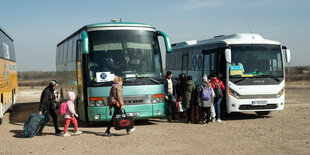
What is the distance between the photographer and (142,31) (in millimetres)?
12945

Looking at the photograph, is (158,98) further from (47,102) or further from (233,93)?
(47,102)

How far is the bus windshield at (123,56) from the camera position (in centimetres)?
1228

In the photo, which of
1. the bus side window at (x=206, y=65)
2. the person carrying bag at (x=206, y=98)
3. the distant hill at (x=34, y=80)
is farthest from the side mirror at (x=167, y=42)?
the distant hill at (x=34, y=80)

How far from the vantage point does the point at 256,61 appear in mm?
14578

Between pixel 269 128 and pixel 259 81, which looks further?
pixel 259 81

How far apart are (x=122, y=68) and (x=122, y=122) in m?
2.29

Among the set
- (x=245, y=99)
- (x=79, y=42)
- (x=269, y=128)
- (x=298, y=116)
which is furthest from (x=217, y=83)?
(x=79, y=42)

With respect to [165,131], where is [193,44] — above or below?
above

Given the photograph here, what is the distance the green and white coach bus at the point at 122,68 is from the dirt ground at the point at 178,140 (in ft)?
2.40

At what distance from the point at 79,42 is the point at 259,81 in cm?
685

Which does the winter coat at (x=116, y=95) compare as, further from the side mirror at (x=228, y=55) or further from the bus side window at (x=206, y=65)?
the bus side window at (x=206, y=65)

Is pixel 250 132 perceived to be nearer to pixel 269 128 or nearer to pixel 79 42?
pixel 269 128

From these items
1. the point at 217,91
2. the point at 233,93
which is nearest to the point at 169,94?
the point at 217,91

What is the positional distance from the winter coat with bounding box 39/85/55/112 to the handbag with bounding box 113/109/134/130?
88.7 inches
